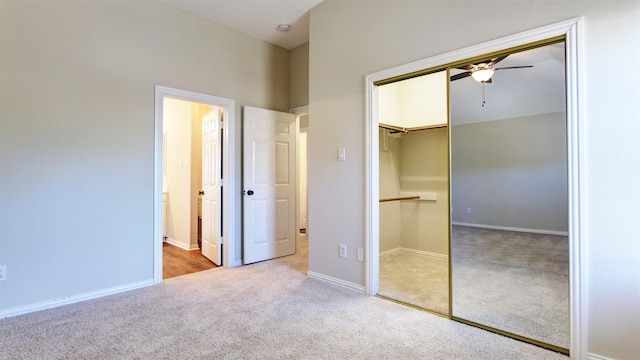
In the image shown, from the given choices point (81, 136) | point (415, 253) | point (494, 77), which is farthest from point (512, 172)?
point (81, 136)

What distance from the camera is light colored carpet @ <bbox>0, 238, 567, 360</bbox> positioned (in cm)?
185

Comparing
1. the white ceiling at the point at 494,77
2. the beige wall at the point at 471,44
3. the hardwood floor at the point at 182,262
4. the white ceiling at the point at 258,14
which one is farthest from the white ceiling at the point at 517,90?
the hardwood floor at the point at 182,262

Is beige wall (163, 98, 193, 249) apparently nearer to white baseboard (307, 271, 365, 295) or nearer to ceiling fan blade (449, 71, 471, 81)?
white baseboard (307, 271, 365, 295)

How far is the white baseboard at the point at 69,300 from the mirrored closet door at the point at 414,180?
2.40 metres

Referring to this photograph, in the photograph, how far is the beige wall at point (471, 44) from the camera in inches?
65.8

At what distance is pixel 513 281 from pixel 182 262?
11.8ft

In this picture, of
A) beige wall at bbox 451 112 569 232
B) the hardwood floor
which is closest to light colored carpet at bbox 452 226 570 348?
beige wall at bbox 451 112 569 232

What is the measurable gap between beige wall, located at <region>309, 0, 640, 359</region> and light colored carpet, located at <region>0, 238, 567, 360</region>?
435 mm

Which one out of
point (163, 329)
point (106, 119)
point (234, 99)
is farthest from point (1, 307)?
point (234, 99)

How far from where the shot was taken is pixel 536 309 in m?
2.19

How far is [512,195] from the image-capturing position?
2334 mm

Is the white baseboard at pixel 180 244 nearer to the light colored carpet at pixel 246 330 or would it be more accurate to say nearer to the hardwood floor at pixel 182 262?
the hardwood floor at pixel 182 262

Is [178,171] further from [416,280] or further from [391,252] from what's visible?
[416,280]

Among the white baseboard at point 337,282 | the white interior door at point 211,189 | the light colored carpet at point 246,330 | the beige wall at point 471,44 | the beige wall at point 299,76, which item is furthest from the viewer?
the beige wall at point 299,76
